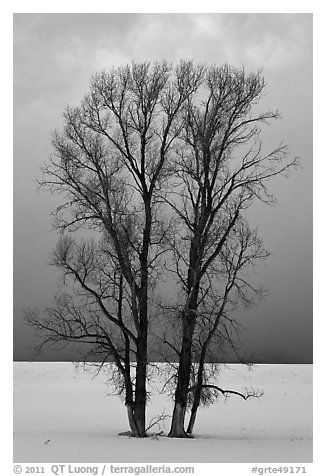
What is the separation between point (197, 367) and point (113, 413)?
1224 centimetres

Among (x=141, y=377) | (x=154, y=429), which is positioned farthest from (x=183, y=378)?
(x=154, y=429)

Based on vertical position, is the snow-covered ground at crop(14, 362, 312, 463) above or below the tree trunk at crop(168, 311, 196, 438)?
below

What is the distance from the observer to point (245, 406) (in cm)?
3559

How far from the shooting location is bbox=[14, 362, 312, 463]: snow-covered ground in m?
13.7

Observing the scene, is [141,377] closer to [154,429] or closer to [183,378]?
[183,378]

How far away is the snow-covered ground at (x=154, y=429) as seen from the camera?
1370 centimetres

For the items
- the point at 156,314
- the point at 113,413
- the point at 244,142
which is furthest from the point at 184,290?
the point at 113,413

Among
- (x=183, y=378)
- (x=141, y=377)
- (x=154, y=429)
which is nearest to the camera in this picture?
(x=183, y=378)

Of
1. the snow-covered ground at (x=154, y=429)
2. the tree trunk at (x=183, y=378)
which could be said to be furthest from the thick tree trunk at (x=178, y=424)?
the snow-covered ground at (x=154, y=429)

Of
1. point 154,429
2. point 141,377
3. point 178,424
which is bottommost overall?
point 154,429

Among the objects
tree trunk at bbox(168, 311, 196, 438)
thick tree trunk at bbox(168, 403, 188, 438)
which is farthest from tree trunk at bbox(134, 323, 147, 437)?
tree trunk at bbox(168, 311, 196, 438)

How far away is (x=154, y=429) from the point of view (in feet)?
76.1

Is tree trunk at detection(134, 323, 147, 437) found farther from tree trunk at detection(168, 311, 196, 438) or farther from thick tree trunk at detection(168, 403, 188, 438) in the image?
tree trunk at detection(168, 311, 196, 438)
